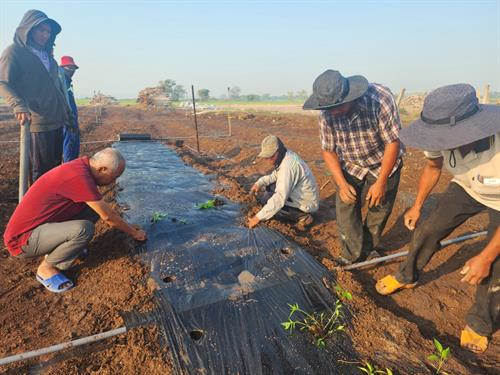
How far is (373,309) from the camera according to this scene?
2.40 meters

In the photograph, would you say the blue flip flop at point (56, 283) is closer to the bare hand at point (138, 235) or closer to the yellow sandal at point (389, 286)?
the bare hand at point (138, 235)

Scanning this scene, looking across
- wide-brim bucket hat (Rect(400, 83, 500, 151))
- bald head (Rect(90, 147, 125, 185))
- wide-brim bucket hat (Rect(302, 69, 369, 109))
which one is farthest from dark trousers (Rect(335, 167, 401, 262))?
bald head (Rect(90, 147, 125, 185))

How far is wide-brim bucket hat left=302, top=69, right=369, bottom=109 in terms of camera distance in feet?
8.50

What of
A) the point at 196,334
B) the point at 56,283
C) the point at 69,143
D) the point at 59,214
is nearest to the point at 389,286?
the point at 196,334

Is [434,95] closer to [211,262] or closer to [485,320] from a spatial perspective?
[485,320]

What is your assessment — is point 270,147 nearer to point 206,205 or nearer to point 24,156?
point 206,205

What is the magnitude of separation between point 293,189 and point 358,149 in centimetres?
119

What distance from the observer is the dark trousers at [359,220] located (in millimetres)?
3186

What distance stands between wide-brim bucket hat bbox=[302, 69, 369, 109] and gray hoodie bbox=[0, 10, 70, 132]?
3141 mm

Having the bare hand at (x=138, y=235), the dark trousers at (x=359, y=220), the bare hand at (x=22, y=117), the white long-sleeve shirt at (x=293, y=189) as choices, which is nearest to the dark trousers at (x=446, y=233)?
the dark trousers at (x=359, y=220)

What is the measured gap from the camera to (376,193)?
2910 millimetres

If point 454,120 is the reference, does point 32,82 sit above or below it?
above

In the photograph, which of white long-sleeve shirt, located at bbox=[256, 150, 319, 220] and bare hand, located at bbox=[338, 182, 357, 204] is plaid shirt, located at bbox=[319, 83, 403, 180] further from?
white long-sleeve shirt, located at bbox=[256, 150, 319, 220]

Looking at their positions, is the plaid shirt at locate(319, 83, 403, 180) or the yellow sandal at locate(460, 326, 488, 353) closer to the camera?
the yellow sandal at locate(460, 326, 488, 353)
